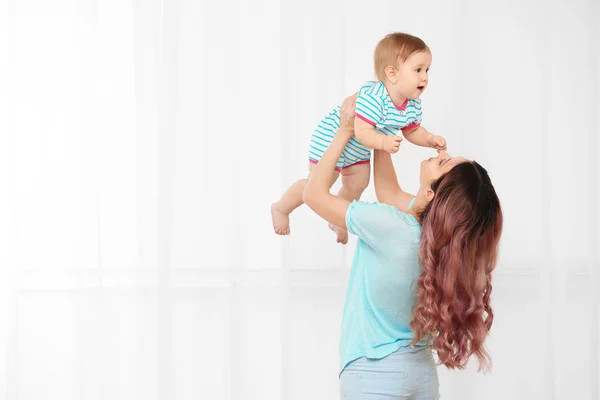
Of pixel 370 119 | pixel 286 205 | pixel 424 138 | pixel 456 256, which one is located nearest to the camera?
pixel 456 256

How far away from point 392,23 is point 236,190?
764 mm

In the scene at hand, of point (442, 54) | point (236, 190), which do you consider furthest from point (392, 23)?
point (236, 190)

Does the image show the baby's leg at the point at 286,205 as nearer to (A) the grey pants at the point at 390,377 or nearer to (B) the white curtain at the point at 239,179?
(A) the grey pants at the point at 390,377

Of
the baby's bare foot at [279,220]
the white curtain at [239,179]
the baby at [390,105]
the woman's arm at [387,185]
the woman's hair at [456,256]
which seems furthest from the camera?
the white curtain at [239,179]

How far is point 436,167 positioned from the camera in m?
1.57

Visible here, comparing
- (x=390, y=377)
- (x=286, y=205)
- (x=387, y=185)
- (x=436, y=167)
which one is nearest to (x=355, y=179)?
(x=387, y=185)

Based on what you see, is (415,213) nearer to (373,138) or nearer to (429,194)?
(429,194)

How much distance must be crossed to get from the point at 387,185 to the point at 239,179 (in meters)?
0.81

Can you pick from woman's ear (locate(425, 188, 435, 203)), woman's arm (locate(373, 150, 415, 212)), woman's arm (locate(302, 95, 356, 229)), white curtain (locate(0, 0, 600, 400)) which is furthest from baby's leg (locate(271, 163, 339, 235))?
white curtain (locate(0, 0, 600, 400))

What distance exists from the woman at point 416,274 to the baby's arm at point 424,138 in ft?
0.37

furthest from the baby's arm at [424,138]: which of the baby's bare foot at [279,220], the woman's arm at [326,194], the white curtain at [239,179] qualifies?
the white curtain at [239,179]

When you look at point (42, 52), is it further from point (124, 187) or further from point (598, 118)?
point (598, 118)

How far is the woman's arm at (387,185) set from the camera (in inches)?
70.2

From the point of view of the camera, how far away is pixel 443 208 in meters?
1.51
